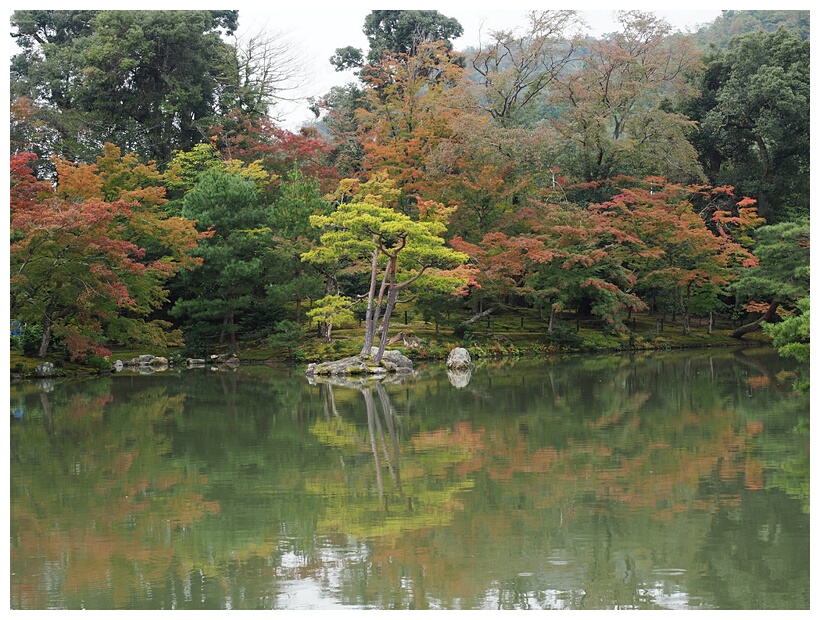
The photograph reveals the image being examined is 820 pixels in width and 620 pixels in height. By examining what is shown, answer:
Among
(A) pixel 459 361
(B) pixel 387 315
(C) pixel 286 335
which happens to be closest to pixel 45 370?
(C) pixel 286 335

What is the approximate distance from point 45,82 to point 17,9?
3646mm

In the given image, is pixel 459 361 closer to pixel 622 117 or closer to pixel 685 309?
pixel 685 309

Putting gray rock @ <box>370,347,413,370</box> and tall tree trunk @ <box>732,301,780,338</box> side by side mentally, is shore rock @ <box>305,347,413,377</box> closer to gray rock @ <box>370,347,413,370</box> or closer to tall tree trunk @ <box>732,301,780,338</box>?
gray rock @ <box>370,347,413,370</box>

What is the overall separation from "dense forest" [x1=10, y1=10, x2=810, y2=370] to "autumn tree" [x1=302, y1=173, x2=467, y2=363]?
0.07 m

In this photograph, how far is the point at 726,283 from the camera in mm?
24500

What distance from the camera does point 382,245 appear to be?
18.8 meters

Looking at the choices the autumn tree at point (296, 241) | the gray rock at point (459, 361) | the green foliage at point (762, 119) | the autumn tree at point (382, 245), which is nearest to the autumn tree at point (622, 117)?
the green foliage at point (762, 119)

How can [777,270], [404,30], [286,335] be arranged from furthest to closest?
1. [404,30]
2. [777,270]
3. [286,335]

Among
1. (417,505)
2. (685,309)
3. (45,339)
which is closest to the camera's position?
(417,505)

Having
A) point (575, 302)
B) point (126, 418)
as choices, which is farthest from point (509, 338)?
point (126, 418)

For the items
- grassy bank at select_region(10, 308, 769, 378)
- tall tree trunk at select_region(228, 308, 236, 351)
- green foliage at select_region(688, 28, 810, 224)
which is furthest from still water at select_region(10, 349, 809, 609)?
green foliage at select_region(688, 28, 810, 224)

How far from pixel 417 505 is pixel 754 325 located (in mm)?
21649

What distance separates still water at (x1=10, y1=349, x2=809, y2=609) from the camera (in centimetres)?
453

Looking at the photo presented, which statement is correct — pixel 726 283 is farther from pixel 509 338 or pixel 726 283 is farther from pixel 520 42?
pixel 520 42
